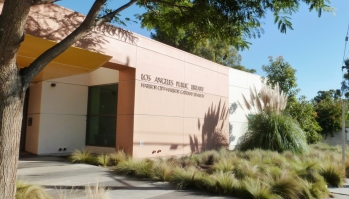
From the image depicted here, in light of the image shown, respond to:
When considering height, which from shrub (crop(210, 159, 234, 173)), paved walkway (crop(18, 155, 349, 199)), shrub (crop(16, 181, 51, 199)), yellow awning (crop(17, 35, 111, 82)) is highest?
yellow awning (crop(17, 35, 111, 82))

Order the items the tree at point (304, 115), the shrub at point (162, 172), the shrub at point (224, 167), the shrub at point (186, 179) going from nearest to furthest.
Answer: the shrub at point (186, 179)
the shrub at point (162, 172)
the shrub at point (224, 167)
the tree at point (304, 115)

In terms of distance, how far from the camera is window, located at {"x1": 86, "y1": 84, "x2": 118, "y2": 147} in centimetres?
1395

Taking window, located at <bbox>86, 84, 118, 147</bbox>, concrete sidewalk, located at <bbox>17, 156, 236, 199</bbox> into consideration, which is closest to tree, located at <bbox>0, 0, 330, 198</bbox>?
concrete sidewalk, located at <bbox>17, 156, 236, 199</bbox>

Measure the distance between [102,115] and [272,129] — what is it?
758cm

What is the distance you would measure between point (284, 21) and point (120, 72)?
6858mm

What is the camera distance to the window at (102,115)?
45.8 ft

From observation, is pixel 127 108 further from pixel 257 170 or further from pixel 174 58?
pixel 257 170

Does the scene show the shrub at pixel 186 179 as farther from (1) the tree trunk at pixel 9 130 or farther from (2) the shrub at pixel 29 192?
(1) the tree trunk at pixel 9 130

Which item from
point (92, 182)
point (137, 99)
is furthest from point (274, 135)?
point (92, 182)

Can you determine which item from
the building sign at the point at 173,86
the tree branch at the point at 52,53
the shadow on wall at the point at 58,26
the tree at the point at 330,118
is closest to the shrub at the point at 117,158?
the building sign at the point at 173,86

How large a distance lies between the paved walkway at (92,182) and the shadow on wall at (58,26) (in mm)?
3917

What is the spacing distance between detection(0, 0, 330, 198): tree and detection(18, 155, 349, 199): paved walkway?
1.79 m

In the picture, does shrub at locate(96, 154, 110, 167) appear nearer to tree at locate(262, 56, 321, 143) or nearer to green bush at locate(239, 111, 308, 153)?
green bush at locate(239, 111, 308, 153)

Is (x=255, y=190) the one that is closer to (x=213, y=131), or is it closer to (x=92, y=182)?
(x=92, y=182)
